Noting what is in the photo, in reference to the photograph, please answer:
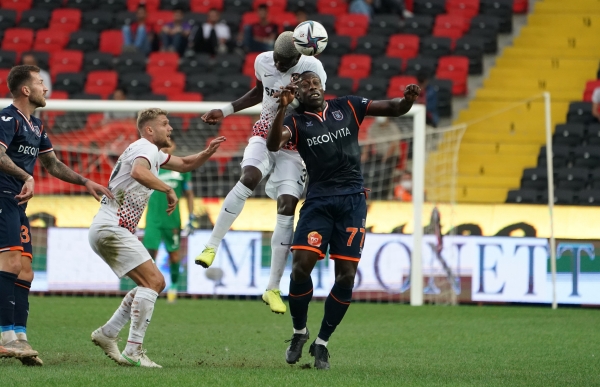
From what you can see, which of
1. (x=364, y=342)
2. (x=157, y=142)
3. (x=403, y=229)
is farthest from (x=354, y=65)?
(x=157, y=142)

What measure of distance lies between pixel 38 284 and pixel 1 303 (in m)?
7.99

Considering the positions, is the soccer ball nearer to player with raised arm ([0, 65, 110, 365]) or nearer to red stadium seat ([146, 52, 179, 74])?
player with raised arm ([0, 65, 110, 365])

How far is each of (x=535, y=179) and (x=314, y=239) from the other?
442 inches

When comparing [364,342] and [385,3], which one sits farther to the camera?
[385,3]

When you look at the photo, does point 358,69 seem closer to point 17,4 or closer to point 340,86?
point 340,86

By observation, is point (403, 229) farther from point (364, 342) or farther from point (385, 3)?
point (385, 3)

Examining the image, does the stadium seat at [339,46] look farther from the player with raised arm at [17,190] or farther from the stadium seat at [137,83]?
the player with raised arm at [17,190]

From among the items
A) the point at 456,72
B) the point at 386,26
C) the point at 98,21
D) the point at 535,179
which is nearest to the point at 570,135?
the point at 535,179

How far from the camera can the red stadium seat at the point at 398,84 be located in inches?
797

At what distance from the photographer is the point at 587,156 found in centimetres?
1889

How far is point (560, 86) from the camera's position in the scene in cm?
2150

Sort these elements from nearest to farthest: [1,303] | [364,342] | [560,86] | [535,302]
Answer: [1,303] → [364,342] → [535,302] → [560,86]

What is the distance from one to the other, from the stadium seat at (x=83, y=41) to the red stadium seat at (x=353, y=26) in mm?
5510

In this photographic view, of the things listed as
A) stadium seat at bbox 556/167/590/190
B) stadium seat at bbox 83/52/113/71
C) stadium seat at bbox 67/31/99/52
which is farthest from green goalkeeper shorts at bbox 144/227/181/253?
stadium seat at bbox 67/31/99/52
